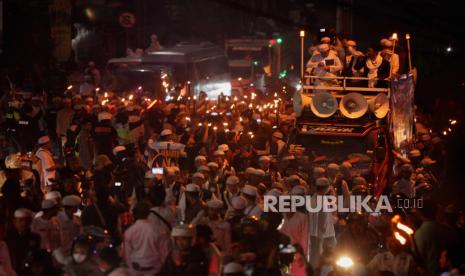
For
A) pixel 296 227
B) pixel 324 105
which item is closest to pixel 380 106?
pixel 324 105

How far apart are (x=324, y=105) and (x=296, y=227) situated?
5130 mm

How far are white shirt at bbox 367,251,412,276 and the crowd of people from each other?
13 millimetres

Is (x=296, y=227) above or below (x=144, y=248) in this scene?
below

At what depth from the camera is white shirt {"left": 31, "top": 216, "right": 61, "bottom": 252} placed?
37.8 feet

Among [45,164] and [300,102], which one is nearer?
[45,164]

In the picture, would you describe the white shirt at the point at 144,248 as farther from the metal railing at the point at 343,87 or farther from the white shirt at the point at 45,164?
the metal railing at the point at 343,87

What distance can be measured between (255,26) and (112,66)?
26322 mm

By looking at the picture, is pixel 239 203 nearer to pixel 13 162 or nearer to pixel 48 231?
pixel 48 231

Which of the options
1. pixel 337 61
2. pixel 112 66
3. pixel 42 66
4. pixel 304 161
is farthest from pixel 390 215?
pixel 42 66

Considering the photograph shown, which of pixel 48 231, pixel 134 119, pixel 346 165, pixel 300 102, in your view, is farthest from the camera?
pixel 134 119

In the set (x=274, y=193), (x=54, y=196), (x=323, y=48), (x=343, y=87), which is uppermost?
(x=323, y=48)

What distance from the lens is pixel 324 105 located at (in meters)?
17.4

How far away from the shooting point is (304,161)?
16.8m

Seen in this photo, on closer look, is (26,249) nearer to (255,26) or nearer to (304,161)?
(304,161)
